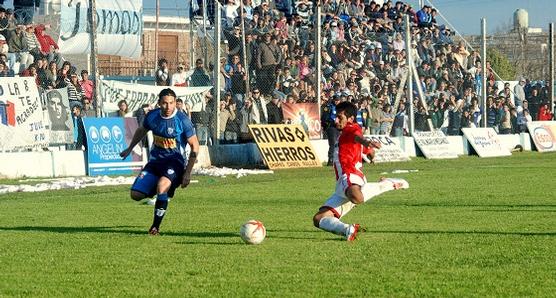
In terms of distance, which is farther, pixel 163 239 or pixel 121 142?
pixel 121 142

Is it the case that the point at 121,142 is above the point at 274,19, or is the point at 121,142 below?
below

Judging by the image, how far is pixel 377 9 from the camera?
38719mm

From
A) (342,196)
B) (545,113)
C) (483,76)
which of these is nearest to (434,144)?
(483,76)

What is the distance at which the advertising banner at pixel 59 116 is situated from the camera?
2548 cm

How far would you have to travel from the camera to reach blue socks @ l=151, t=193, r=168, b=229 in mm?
13312

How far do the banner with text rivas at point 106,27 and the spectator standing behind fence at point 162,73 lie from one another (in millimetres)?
1986

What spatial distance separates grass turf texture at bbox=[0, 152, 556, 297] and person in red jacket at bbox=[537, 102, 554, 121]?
70.1ft

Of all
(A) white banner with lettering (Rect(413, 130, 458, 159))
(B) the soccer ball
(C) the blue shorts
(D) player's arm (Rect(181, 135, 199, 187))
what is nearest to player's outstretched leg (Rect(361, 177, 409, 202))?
(B) the soccer ball

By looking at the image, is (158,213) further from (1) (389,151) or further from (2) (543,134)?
(2) (543,134)

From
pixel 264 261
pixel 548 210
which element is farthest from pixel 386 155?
pixel 264 261

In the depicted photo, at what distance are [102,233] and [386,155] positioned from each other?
1974 cm

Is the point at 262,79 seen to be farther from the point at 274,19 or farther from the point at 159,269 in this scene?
the point at 159,269

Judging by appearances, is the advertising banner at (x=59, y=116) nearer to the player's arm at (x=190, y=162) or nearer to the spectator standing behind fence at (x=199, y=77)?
the spectator standing behind fence at (x=199, y=77)

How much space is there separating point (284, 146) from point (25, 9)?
7446 mm
